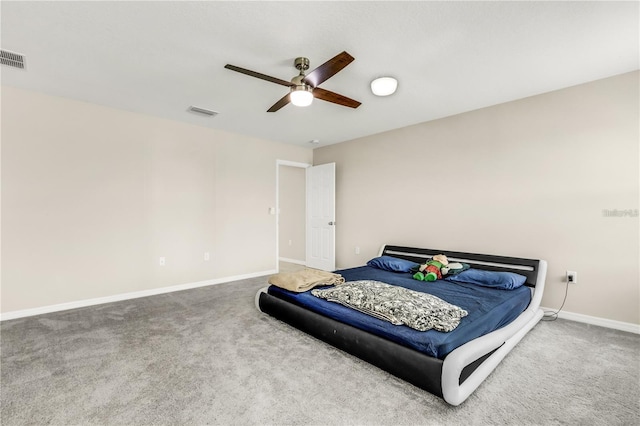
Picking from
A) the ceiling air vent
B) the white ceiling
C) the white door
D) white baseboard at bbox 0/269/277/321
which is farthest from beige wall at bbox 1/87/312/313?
the white door

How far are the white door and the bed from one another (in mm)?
2027

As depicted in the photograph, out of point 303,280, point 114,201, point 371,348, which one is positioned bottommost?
point 371,348

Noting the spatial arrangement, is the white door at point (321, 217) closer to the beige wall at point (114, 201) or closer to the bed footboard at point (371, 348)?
the beige wall at point (114, 201)

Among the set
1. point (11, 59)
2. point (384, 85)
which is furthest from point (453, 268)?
point (11, 59)

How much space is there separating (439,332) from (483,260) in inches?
82.7

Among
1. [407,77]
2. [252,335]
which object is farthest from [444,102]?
[252,335]

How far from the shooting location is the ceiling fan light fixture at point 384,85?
9.29 feet

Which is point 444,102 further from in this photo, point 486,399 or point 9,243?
point 9,243

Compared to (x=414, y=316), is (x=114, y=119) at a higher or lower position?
higher

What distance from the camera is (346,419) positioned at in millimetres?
1616

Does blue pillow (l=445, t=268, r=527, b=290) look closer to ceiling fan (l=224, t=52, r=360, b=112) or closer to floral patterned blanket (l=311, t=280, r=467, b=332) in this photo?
floral patterned blanket (l=311, t=280, r=467, b=332)

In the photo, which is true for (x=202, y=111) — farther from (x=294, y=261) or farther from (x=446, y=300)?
(x=294, y=261)

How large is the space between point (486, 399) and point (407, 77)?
9.11 ft

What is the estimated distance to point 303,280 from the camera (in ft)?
9.80
